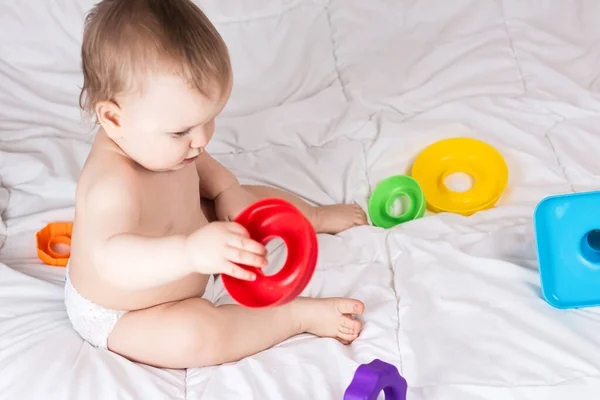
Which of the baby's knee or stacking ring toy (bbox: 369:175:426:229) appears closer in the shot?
the baby's knee

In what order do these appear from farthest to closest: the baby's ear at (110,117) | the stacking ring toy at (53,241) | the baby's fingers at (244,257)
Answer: the stacking ring toy at (53,241)
the baby's ear at (110,117)
the baby's fingers at (244,257)

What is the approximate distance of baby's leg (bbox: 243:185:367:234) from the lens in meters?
1.38

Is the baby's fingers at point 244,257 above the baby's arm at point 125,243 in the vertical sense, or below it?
above

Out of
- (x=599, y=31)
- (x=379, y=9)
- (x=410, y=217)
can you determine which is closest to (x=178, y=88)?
(x=410, y=217)

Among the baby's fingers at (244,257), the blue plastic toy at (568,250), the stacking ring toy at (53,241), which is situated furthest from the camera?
the stacking ring toy at (53,241)

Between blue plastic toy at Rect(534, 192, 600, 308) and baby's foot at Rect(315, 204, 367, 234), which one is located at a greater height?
blue plastic toy at Rect(534, 192, 600, 308)

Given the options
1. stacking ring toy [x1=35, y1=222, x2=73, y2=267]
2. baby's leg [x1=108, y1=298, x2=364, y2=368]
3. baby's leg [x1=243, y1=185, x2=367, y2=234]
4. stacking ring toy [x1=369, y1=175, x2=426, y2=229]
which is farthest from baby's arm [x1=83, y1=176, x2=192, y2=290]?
stacking ring toy [x1=369, y1=175, x2=426, y2=229]

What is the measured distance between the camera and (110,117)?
Answer: 1.06 m

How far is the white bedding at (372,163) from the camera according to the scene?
1.10 m

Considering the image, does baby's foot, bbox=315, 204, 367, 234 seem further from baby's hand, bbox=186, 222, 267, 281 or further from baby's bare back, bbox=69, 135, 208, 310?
baby's hand, bbox=186, 222, 267, 281

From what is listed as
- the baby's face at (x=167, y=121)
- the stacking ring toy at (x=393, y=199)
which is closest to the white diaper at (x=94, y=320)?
the baby's face at (x=167, y=121)

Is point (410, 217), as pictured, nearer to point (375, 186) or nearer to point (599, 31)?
point (375, 186)

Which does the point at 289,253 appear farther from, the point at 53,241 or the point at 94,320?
the point at 53,241

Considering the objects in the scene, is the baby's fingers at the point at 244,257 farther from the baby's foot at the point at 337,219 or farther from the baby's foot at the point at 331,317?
the baby's foot at the point at 337,219
